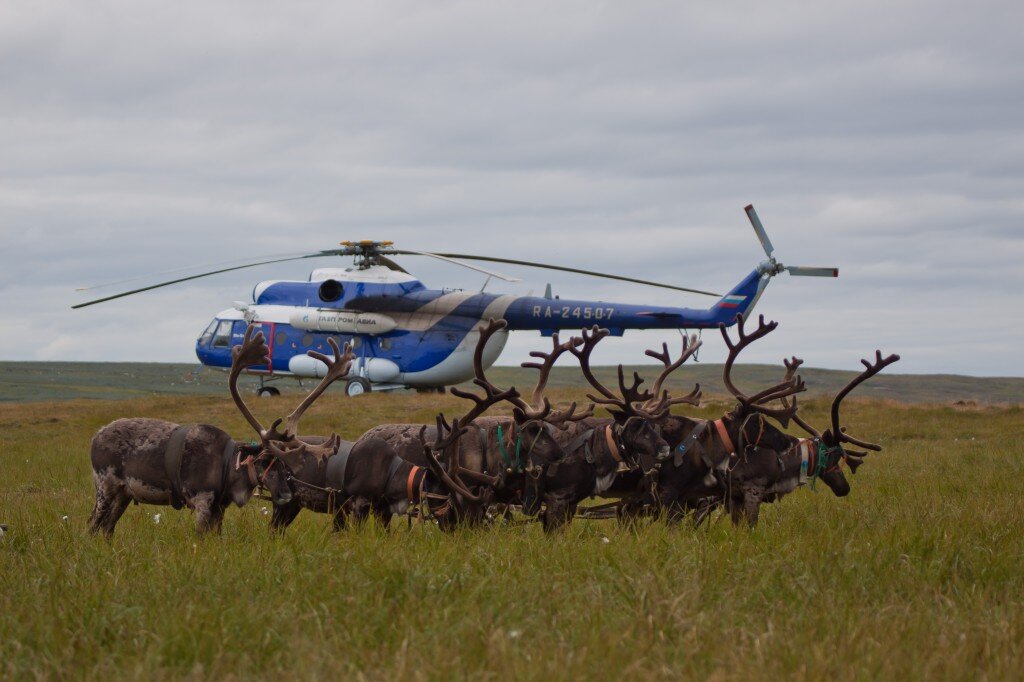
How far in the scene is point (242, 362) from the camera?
1007cm

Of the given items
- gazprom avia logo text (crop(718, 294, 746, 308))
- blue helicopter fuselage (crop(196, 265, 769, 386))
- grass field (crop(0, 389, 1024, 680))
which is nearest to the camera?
grass field (crop(0, 389, 1024, 680))

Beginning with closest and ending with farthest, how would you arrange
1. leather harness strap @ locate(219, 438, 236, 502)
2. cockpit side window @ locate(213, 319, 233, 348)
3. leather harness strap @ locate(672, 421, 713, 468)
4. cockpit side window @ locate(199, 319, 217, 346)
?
1. leather harness strap @ locate(219, 438, 236, 502)
2. leather harness strap @ locate(672, 421, 713, 468)
3. cockpit side window @ locate(213, 319, 233, 348)
4. cockpit side window @ locate(199, 319, 217, 346)

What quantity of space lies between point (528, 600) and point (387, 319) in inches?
1040

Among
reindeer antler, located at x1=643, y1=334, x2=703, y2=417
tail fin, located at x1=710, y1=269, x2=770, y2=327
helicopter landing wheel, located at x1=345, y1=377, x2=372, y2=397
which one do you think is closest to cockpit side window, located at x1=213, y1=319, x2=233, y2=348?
helicopter landing wheel, located at x1=345, y1=377, x2=372, y2=397

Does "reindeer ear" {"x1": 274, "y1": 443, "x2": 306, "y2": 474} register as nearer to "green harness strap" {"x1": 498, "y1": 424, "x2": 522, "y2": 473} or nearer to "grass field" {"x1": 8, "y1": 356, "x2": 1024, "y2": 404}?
"green harness strap" {"x1": 498, "y1": 424, "x2": 522, "y2": 473}

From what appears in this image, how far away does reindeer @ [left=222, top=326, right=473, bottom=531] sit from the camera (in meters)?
9.88

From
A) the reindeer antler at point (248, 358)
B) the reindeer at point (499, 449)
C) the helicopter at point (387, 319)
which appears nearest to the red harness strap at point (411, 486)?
the reindeer at point (499, 449)

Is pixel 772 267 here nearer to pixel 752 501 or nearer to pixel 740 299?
pixel 740 299

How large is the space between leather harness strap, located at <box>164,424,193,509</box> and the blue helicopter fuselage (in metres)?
21.0

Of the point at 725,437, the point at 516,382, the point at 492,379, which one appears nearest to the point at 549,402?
the point at 725,437

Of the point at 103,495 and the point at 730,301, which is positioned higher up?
the point at 730,301

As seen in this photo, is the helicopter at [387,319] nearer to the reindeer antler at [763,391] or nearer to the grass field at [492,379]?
the grass field at [492,379]

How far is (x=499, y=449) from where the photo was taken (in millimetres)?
10000

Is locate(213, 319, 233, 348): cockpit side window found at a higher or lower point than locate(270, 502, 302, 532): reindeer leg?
higher
